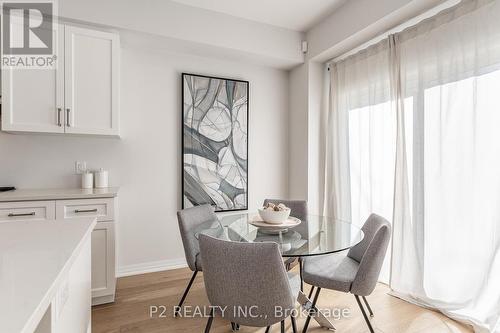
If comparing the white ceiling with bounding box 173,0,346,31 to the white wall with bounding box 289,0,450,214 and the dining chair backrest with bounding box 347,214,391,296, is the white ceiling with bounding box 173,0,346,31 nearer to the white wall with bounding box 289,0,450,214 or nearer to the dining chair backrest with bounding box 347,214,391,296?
the white wall with bounding box 289,0,450,214

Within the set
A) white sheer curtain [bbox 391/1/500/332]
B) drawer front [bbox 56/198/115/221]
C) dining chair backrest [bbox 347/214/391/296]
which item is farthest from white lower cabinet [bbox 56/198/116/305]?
white sheer curtain [bbox 391/1/500/332]

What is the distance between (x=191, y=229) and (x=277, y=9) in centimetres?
249

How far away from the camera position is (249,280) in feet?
4.38

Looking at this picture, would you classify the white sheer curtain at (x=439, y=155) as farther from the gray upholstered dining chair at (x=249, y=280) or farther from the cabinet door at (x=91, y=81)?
the cabinet door at (x=91, y=81)

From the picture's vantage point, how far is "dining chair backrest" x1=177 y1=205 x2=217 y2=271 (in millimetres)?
2080

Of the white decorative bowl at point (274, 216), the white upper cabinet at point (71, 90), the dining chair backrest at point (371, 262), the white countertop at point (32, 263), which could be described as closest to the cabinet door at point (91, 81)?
the white upper cabinet at point (71, 90)

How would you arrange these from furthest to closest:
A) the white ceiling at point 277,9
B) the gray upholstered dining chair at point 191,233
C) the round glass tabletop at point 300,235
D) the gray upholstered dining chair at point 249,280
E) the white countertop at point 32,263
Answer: the white ceiling at point 277,9 < the gray upholstered dining chair at point 191,233 < the round glass tabletop at point 300,235 < the gray upholstered dining chair at point 249,280 < the white countertop at point 32,263

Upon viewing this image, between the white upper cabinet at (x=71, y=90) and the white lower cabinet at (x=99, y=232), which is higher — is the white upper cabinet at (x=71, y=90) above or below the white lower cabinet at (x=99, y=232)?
above

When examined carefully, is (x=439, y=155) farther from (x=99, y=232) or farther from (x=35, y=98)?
(x=35, y=98)

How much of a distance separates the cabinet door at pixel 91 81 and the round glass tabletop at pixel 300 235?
1.38 metres

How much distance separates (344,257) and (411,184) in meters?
0.94

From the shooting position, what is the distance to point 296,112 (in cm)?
367

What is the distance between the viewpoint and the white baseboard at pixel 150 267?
291cm

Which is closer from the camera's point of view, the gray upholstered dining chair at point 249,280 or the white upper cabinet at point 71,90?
the gray upholstered dining chair at point 249,280
